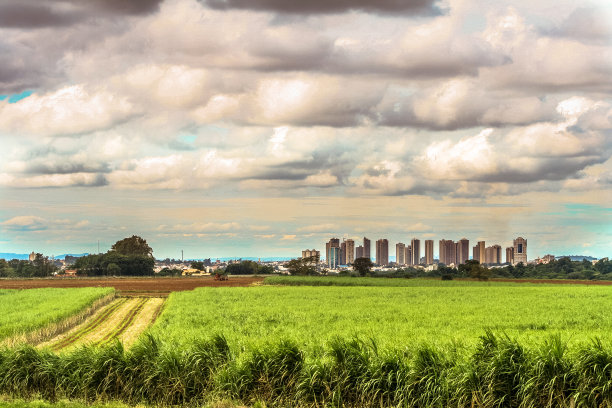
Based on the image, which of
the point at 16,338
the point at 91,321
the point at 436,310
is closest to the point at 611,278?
the point at 436,310

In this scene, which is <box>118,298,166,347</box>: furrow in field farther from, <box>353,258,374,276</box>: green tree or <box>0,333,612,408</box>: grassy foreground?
<box>353,258,374,276</box>: green tree

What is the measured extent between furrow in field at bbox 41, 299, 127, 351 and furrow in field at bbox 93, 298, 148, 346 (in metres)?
1.84

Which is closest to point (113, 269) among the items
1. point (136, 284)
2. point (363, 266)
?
point (136, 284)

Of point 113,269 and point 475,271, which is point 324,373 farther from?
point 113,269

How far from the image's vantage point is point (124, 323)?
53875 mm

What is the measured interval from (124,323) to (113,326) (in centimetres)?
209

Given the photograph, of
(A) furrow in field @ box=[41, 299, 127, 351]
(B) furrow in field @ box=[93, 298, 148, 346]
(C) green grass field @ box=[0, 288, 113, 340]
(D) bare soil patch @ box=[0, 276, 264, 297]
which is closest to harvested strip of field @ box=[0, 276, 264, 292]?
(D) bare soil patch @ box=[0, 276, 264, 297]

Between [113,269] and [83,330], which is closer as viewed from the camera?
[83,330]

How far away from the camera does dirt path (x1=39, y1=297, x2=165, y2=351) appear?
41.4 meters

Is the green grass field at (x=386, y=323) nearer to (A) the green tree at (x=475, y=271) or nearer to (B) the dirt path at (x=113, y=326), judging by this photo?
(B) the dirt path at (x=113, y=326)

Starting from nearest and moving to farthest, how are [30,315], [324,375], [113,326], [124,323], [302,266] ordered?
[324,375]
[30,315]
[113,326]
[124,323]
[302,266]

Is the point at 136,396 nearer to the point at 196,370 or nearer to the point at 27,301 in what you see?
the point at 196,370

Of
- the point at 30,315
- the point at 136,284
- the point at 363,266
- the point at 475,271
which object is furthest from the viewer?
the point at 363,266

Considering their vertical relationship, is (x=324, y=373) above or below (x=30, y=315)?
above
